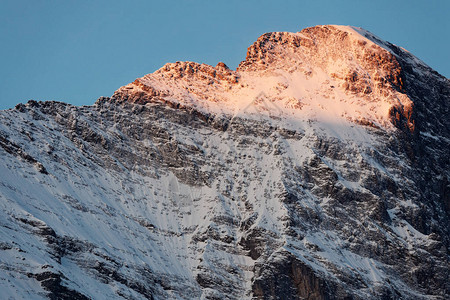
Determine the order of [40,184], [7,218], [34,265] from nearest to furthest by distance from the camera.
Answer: [34,265]
[7,218]
[40,184]

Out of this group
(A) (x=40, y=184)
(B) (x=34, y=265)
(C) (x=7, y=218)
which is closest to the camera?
(B) (x=34, y=265)

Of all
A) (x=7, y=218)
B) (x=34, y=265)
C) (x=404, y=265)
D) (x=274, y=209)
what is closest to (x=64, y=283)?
(x=34, y=265)

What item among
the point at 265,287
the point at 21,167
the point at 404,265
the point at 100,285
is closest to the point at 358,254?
the point at 404,265

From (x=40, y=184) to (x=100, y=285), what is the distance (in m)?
27.7

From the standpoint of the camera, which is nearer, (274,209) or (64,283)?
(64,283)

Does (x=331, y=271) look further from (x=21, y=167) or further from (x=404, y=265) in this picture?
(x=21, y=167)

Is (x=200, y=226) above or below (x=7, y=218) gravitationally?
above

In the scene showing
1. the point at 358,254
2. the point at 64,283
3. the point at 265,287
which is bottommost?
the point at 64,283

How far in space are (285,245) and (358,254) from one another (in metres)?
14.9

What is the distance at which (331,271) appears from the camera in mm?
186750

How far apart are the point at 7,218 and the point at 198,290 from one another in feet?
109

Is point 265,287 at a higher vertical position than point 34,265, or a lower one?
higher

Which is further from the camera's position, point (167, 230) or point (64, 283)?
point (167, 230)

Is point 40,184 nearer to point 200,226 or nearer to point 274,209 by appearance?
point 200,226
